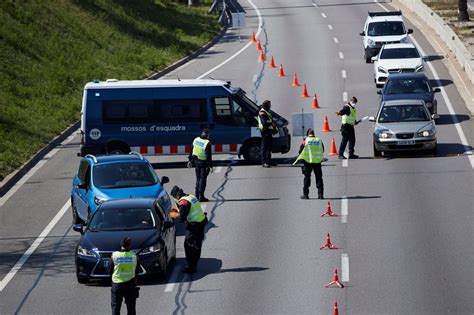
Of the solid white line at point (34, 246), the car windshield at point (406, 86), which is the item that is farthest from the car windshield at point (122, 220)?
the car windshield at point (406, 86)

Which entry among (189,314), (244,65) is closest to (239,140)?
(189,314)

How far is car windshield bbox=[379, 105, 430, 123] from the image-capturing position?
34812 mm

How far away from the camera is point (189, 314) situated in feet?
65.8

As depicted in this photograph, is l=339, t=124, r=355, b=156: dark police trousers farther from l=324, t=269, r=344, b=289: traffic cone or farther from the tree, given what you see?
the tree

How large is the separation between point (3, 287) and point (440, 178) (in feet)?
40.8

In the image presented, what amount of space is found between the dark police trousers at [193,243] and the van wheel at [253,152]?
36.2ft

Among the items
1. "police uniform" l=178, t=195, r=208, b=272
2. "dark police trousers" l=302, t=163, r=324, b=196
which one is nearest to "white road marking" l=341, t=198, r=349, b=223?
"dark police trousers" l=302, t=163, r=324, b=196

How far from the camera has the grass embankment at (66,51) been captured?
4047 centimetres

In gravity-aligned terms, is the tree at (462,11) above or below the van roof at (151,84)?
above

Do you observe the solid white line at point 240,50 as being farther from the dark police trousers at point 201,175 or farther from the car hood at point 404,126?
the dark police trousers at point 201,175

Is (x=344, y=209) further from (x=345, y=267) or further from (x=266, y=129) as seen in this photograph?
(x=266, y=129)

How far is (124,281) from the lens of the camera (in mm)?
19391

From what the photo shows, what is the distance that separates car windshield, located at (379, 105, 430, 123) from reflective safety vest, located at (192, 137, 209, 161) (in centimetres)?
744

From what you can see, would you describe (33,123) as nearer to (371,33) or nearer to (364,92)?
(364,92)
